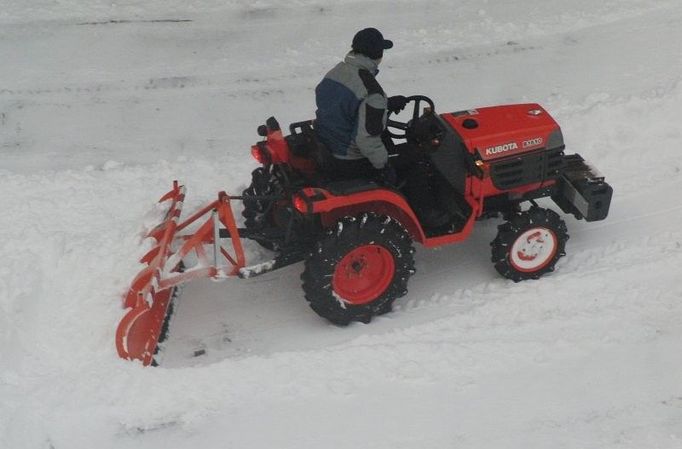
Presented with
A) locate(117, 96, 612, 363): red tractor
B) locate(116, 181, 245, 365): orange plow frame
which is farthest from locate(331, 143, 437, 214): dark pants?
locate(116, 181, 245, 365): orange plow frame

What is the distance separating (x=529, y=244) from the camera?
4.99m

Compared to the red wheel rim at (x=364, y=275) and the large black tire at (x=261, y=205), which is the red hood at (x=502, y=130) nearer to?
the red wheel rim at (x=364, y=275)

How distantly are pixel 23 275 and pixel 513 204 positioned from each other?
9.98ft

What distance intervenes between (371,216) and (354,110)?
59cm

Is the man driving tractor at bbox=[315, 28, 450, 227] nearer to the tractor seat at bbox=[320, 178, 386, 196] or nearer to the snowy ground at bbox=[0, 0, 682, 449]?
the tractor seat at bbox=[320, 178, 386, 196]

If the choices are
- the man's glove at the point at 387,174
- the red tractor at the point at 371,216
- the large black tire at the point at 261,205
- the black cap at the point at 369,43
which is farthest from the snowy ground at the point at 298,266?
the black cap at the point at 369,43

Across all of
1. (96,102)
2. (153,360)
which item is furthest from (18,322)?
(96,102)

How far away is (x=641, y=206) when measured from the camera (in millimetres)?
5688

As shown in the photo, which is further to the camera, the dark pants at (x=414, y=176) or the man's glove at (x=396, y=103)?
the dark pants at (x=414, y=176)

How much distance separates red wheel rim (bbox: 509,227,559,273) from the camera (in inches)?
195

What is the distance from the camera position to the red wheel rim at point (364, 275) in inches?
186

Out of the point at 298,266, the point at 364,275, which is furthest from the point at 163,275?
the point at 364,275

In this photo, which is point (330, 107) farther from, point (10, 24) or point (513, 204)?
point (10, 24)

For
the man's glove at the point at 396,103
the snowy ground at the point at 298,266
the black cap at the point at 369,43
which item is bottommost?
the snowy ground at the point at 298,266
